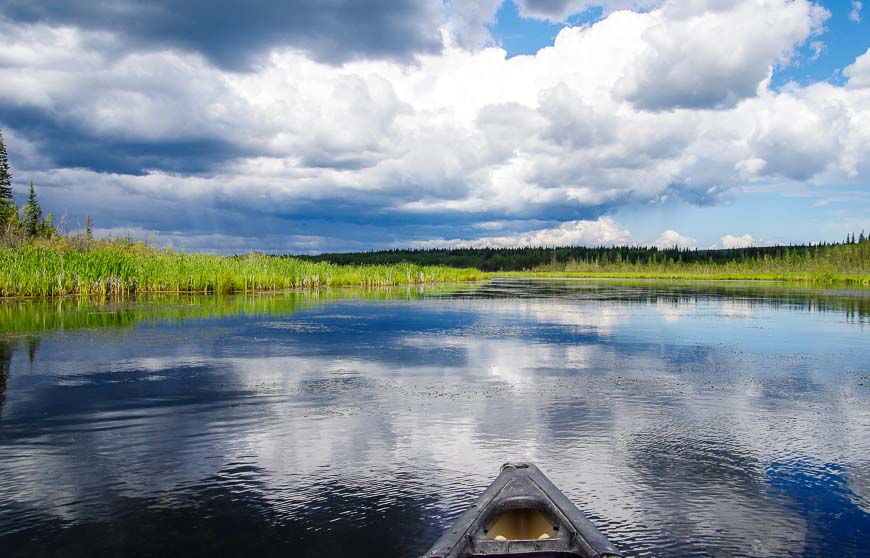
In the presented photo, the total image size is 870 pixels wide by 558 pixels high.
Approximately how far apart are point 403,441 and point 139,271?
97.6 feet

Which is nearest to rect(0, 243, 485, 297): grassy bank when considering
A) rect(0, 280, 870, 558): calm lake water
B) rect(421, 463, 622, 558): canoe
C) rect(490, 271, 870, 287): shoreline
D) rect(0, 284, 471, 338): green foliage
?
rect(0, 284, 471, 338): green foliage

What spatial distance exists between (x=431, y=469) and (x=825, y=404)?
7.37m

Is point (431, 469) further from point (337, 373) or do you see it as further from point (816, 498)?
point (337, 373)

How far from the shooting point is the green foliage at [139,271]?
2977 centimetres

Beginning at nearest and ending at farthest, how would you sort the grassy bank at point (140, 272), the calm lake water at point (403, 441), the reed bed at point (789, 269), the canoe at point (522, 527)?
1. the canoe at point (522, 527)
2. the calm lake water at point (403, 441)
3. the grassy bank at point (140, 272)
4. the reed bed at point (789, 269)

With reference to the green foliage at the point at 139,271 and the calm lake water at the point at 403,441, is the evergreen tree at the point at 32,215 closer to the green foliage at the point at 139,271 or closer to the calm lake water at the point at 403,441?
the green foliage at the point at 139,271

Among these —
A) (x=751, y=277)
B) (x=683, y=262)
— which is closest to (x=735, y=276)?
(x=751, y=277)

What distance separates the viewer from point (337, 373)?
13094 millimetres

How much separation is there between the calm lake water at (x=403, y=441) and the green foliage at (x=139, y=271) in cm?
1379

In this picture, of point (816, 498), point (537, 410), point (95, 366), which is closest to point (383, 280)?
point (95, 366)

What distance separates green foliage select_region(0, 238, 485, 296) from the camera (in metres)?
29.8

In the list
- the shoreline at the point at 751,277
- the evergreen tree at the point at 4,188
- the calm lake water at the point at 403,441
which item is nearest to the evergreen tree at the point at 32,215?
the evergreen tree at the point at 4,188

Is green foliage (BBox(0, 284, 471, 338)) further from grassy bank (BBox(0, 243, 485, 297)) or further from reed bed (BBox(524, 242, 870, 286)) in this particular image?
reed bed (BBox(524, 242, 870, 286))

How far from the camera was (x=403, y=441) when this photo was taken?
834 centimetres
